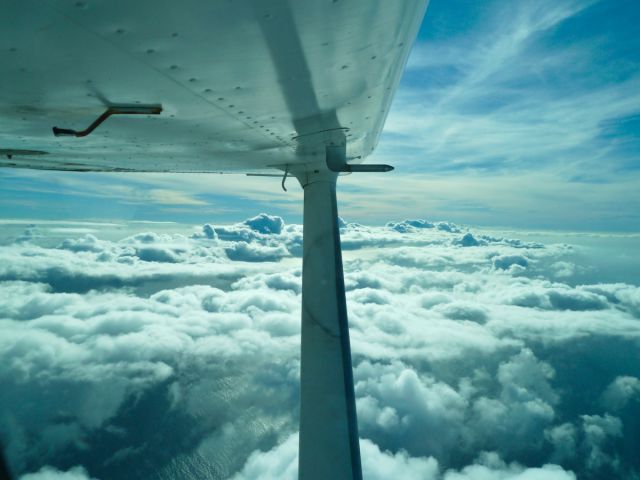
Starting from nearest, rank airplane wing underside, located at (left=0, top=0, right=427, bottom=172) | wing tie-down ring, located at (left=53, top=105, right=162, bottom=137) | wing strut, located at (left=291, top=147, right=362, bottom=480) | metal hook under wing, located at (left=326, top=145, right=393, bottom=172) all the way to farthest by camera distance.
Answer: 1. airplane wing underside, located at (left=0, top=0, right=427, bottom=172)
2. wing tie-down ring, located at (left=53, top=105, right=162, bottom=137)
3. metal hook under wing, located at (left=326, top=145, right=393, bottom=172)
4. wing strut, located at (left=291, top=147, right=362, bottom=480)

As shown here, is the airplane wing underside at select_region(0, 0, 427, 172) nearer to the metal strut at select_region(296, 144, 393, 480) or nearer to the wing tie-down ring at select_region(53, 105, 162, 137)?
the wing tie-down ring at select_region(53, 105, 162, 137)

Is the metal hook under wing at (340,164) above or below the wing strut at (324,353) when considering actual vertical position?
above

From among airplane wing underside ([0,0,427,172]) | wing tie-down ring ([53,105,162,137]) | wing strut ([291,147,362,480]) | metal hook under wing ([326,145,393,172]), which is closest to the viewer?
airplane wing underside ([0,0,427,172])

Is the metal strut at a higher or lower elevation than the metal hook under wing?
lower

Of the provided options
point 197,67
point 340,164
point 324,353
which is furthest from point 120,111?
point 324,353

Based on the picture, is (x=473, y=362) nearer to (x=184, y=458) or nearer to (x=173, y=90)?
(x=184, y=458)

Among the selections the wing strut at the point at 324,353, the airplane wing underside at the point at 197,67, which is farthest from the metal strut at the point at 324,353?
the airplane wing underside at the point at 197,67

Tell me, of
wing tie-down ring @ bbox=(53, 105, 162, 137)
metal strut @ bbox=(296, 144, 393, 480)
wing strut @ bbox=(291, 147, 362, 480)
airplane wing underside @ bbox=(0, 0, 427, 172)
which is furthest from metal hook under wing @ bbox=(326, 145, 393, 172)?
wing tie-down ring @ bbox=(53, 105, 162, 137)

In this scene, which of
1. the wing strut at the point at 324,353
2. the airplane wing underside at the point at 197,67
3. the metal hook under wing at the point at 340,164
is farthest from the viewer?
the wing strut at the point at 324,353

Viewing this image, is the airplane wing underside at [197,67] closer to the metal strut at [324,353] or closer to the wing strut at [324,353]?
the metal strut at [324,353]

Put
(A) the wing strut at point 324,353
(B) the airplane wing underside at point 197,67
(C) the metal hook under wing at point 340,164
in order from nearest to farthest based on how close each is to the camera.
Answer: (B) the airplane wing underside at point 197,67 < (C) the metal hook under wing at point 340,164 < (A) the wing strut at point 324,353
